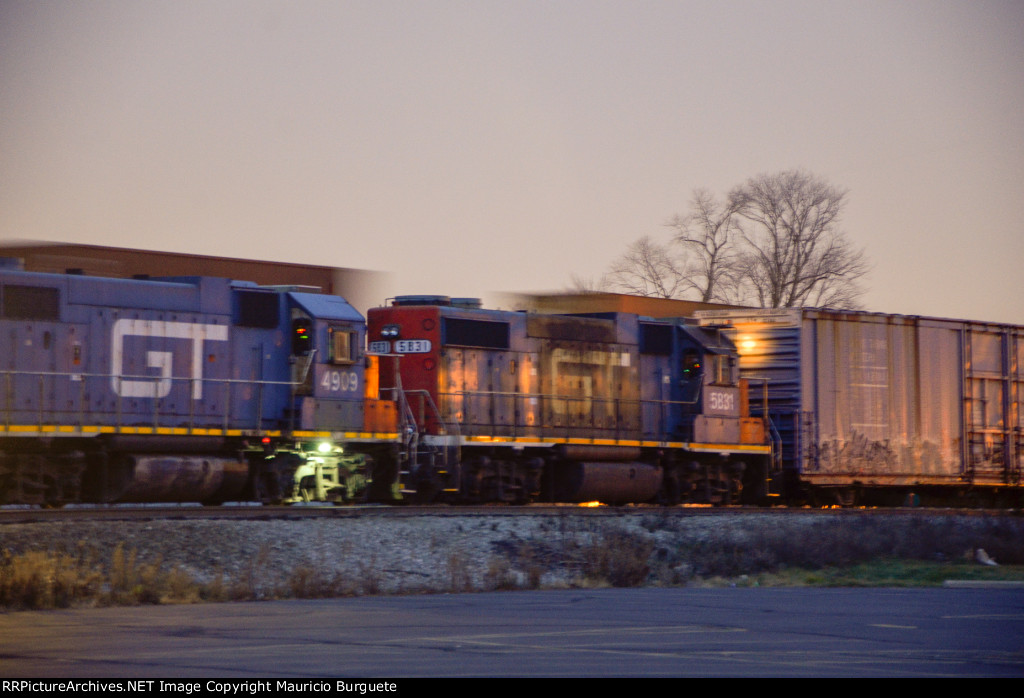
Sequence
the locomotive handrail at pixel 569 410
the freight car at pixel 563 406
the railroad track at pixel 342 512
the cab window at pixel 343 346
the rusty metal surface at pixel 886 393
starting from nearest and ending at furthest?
the railroad track at pixel 342 512 < the cab window at pixel 343 346 < the freight car at pixel 563 406 < the locomotive handrail at pixel 569 410 < the rusty metal surface at pixel 886 393

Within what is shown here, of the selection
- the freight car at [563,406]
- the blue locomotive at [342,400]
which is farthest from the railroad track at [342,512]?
the freight car at [563,406]

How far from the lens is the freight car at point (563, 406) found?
76.0 ft

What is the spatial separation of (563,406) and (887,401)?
25.1 ft

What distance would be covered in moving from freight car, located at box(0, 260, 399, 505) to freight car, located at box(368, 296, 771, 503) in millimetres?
1326

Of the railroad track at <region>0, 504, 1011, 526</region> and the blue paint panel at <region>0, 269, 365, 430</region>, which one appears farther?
the blue paint panel at <region>0, 269, 365, 430</region>

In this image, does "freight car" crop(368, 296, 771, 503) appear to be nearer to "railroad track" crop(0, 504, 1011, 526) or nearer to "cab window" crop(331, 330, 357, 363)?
"cab window" crop(331, 330, 357, 363)

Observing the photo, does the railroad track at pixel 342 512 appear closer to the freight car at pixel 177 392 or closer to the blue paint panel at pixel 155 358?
the freight car at pixel 177 392

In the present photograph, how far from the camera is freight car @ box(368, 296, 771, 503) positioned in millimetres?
23172

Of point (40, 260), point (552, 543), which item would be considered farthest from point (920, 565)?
point (40, 260)

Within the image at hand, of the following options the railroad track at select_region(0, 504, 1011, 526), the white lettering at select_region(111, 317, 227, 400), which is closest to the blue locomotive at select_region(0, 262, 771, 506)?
the white lettering at select_region(111, 317, 227, 400)

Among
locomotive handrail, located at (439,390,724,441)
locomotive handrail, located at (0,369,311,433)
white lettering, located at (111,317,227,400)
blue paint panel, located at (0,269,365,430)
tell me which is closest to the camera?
locomotive handrail, located at (0,369,311,433)

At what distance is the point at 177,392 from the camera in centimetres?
2030

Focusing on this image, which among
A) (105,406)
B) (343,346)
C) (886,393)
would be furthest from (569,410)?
(105,406)

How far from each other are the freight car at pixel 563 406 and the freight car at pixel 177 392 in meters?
1.33
